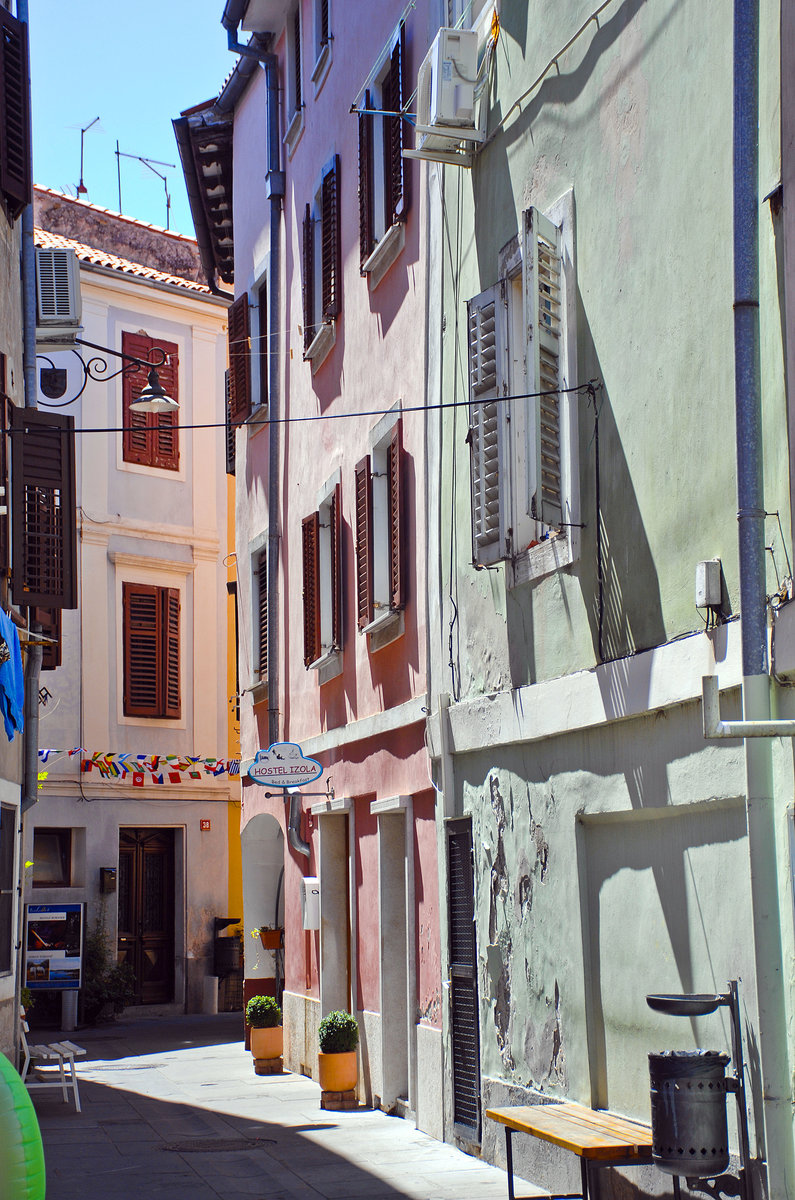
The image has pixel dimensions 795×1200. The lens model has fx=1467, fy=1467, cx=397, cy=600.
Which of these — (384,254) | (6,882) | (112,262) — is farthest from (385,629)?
(112,262)

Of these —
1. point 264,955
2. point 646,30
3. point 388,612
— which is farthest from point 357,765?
point 646,30

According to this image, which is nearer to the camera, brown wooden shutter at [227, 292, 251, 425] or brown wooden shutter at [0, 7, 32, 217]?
brown wooden shutter at [0, 7, 32, 217]

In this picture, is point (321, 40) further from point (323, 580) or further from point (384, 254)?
point (323, 580)

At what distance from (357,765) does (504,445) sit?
4954 millimetres

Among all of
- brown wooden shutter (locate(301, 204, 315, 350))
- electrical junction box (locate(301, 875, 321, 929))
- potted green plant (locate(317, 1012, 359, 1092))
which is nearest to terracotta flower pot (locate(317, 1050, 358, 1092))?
potted green plant (locate(317, 1012, 359, 1092))

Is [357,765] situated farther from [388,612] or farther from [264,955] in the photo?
[264,955]

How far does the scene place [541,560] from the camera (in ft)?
27.9

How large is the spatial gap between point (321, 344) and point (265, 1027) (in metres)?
6.79

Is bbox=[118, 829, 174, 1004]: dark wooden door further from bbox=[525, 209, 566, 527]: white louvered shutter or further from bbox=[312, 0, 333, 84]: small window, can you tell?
bbox=[525, 209, 566, 527]: white louvered shutter

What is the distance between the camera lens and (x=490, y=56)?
31.9ft

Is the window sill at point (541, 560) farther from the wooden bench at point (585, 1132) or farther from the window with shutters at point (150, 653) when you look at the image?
the window with shutters at point (150, 653)

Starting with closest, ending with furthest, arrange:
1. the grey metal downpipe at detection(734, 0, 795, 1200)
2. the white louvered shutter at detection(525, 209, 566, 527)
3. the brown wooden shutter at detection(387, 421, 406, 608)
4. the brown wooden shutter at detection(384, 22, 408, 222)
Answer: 1. the grey metal downpipe at detection(734, 0, 795, 1200)
2. the white louvered shutter at detection(525, 209, 566, 527)
3. the brown wooden shutter at detection(387, 421, 406, 608)
4. the brown wooden shutter at detection(384, 22, 408, 222)

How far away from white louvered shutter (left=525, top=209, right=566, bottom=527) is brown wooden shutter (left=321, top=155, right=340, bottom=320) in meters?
5.84

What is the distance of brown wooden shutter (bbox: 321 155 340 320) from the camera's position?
14.0m
